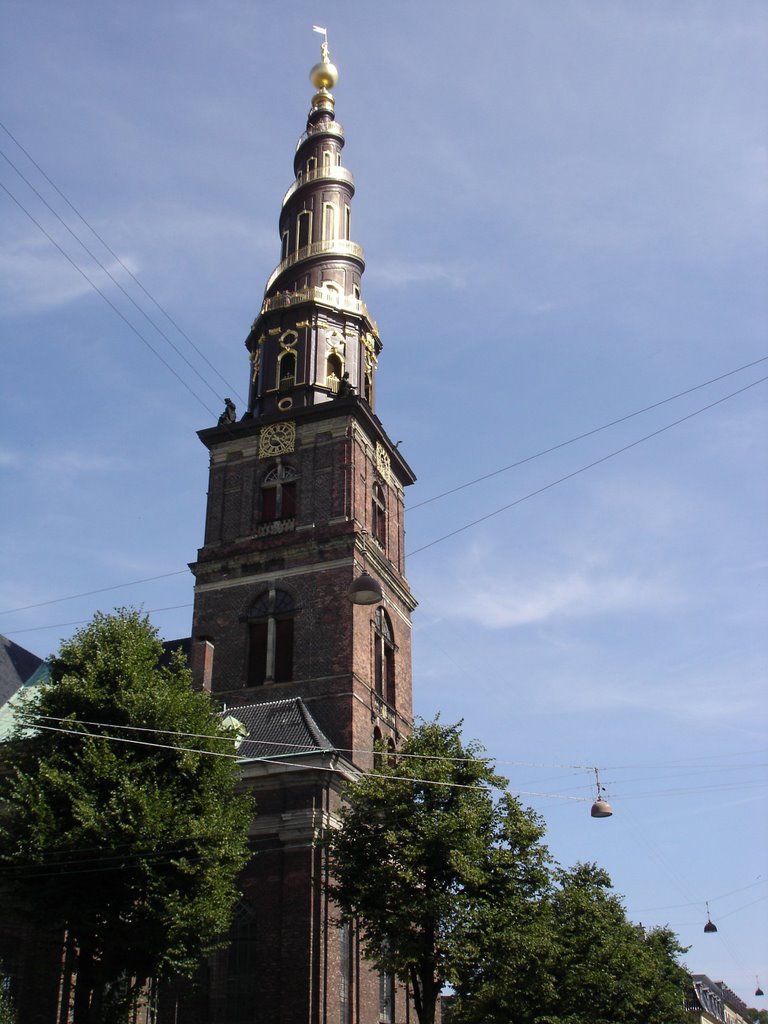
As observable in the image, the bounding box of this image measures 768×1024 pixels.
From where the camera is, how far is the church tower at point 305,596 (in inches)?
1123

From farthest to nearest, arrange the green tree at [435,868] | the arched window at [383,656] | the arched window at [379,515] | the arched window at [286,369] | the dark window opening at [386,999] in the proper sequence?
the arched window at [286,369] < the arched window at [379,515] < the arched window at [383,656] < the dark window opening at [386,999] < the green tree at [435,868]

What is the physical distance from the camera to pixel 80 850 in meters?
22.6

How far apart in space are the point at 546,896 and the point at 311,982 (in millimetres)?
6689

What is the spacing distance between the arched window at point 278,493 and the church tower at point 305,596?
6 cm

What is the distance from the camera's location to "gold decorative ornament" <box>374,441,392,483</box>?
42281 millimetres

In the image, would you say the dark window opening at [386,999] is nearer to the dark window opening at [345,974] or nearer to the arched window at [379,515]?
the dark window opening at [345,974]

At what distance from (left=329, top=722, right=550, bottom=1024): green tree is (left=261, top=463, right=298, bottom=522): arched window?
14.5 metres

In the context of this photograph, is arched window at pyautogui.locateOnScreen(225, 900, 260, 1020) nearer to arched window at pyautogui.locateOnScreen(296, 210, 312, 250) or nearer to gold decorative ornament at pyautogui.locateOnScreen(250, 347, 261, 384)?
gold decorative ornament at pyautogui.locateOnScreen(250, 347, 261, 384)

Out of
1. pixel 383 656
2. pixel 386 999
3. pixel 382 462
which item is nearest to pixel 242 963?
pixel 386 999

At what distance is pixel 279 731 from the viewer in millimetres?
33438

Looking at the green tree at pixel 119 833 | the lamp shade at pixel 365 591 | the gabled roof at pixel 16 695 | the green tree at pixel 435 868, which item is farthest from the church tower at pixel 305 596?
the gabled roof at pixel 16 695

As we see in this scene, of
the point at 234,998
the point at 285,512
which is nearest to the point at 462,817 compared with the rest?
the point at 234,998

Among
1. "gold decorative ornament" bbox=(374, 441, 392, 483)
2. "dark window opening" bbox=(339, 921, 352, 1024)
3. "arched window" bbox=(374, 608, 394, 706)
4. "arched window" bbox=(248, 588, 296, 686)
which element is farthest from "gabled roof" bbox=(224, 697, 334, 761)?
"gold decorative ornament" bbox=(374, 441, 392, 483)

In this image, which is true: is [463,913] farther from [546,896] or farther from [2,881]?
[2,881]
